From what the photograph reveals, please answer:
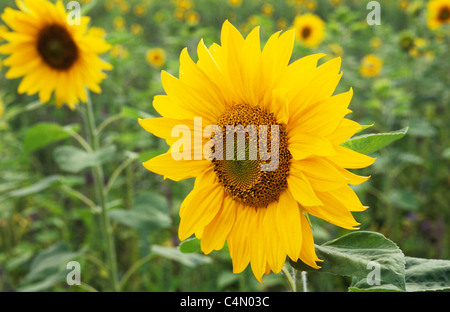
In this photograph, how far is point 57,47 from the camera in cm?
170

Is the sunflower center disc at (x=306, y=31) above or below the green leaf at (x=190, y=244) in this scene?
above

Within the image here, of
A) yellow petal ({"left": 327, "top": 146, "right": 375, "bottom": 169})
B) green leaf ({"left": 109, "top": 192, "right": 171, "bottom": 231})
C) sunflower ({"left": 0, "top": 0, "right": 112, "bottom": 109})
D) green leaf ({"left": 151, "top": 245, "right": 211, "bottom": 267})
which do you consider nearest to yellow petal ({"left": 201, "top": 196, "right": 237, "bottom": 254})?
Result: yellow petal ({"left": 327, "top": 146, "right": 375, "bottom": 169})

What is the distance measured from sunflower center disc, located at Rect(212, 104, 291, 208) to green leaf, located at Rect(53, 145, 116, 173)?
0.75 meters

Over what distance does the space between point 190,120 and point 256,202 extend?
22 cm

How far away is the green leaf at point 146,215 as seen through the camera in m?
1.60

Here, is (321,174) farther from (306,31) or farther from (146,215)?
(306,31)

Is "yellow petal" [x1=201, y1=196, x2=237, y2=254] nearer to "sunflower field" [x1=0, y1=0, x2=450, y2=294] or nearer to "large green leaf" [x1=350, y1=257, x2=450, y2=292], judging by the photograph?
"sunflower field" [x1=0, y1=0, x2=450, y2=294]

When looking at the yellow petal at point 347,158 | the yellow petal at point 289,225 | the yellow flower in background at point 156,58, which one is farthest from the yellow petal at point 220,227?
the yellow flower in background at point 156,58

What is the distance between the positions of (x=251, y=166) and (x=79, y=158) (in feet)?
3.22

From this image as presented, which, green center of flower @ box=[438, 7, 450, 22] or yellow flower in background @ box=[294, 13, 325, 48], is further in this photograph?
yellow flower in background @ box=[294, 13, 325, 48]

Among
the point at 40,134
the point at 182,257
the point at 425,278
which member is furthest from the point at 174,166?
the point at 40,134

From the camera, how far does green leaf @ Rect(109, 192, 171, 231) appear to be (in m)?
1.60

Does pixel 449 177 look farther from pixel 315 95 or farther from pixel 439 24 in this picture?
pixel 315 95

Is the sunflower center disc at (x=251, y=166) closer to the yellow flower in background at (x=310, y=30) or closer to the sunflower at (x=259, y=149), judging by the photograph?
the sunflower at (x=259, y=149)
